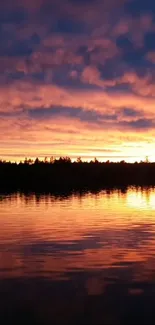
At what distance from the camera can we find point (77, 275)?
20.0 m

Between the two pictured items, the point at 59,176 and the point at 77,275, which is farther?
the point at 59,176

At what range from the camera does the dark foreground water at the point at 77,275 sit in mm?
15148

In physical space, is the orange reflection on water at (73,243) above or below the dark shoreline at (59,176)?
below

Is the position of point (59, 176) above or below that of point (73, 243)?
above

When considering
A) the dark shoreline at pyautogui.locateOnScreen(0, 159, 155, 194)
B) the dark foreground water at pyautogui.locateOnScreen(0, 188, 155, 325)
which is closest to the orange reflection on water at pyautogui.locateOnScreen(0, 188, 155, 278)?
the dark foreground water at pyautogui.locateOnScreen(0, 188, 155, 325)

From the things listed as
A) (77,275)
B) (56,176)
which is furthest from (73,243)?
(56,176)

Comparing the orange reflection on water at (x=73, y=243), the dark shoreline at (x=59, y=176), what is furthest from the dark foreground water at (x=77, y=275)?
the dark shoreline at (x=59, y=176)

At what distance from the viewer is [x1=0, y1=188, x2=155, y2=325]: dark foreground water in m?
15.1

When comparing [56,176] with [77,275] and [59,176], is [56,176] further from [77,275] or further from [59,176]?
[77,275]

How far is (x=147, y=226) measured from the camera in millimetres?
37438

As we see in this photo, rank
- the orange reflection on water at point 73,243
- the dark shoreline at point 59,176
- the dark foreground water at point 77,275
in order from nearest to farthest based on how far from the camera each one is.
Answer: the dark foreground water at point 77,275 < the orange reflection on water at point 73,243 < the dark shoreline at point 59,176

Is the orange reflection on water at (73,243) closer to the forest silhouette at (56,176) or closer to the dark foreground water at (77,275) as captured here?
the dark foreground water at (77,275)

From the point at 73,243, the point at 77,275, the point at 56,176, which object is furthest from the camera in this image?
the point at 56,176

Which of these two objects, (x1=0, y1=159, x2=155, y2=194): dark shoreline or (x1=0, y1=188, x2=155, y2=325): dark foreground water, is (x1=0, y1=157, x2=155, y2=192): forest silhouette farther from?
(x1=0, y1=188, x2=155, y2=325): dark foreground water
